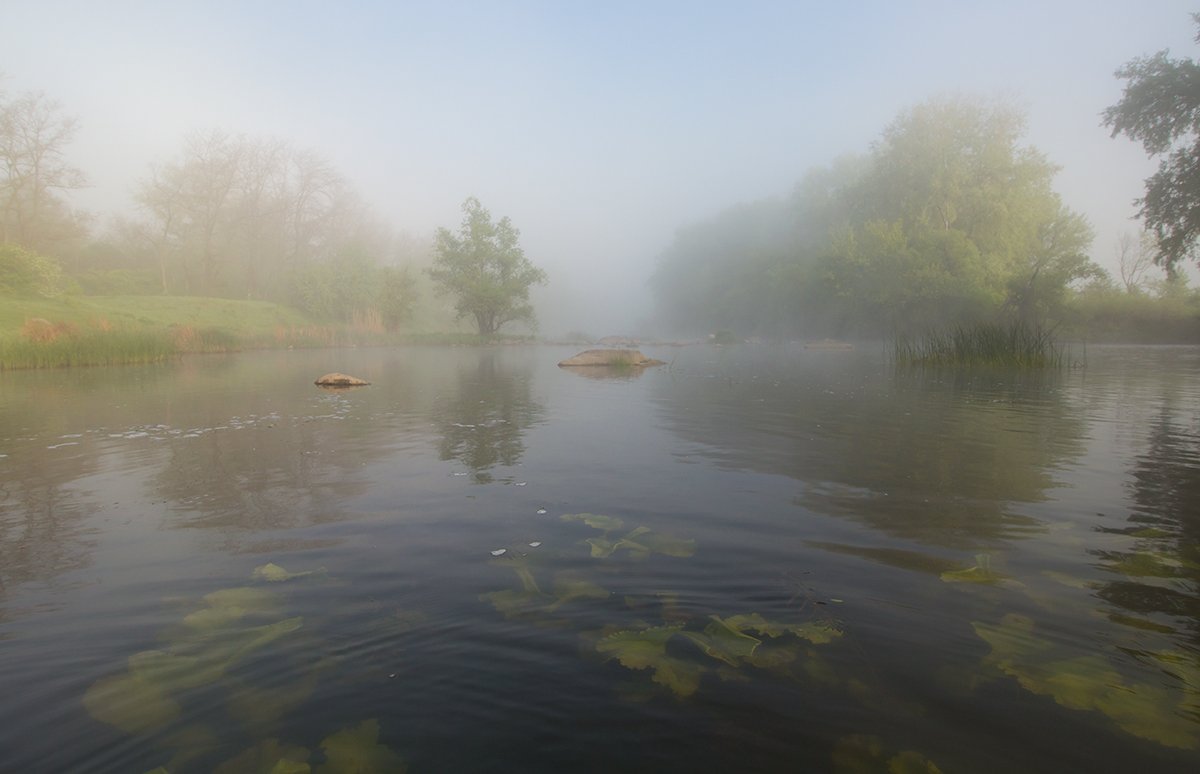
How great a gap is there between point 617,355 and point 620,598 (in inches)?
935

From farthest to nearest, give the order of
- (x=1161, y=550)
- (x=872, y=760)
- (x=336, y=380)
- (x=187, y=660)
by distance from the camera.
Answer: (x=336, y=380), (x=1161, y=550), (x=187, y=660), (x=872, y=760)

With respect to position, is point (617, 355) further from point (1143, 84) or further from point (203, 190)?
point (203, 190)

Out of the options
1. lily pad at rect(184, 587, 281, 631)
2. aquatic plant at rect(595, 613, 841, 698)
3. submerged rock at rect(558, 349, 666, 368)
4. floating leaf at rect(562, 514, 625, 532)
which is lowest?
lily pad at rect(184, 587, 281, 631)

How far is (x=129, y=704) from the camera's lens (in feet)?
9.19

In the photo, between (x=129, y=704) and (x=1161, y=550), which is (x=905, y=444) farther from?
(x=129, y=704)

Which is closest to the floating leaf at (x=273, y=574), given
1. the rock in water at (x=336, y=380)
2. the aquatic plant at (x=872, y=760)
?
the aquatic plant at (x=872, y=760)

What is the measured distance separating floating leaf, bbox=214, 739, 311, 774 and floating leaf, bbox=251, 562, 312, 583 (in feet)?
6.23

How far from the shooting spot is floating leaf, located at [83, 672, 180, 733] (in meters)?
2.68

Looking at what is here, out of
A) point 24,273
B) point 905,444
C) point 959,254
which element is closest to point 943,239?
point 959,254

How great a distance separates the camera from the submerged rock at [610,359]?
27172 millimetres

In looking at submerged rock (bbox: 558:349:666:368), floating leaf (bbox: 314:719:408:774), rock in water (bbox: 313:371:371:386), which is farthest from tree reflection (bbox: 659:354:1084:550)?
submerged rock (bbox: 558:349:666:368)

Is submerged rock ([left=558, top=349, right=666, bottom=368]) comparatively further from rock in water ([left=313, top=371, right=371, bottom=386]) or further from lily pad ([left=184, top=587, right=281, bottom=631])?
lily pad ([left=184, top=587, right=281, bottom=631])

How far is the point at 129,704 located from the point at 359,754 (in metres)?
1.24

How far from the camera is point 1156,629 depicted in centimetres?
340
